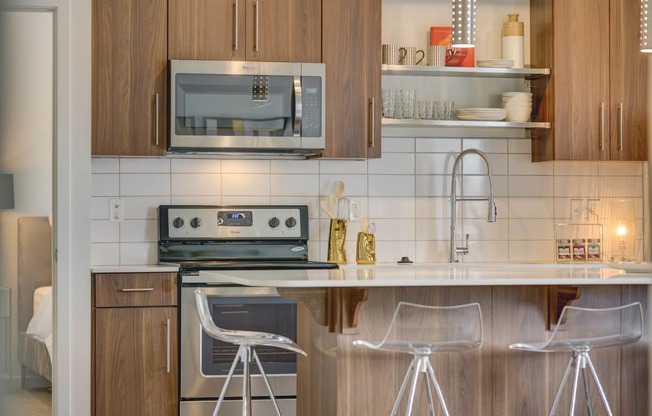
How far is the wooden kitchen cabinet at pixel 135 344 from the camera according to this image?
3.95 m

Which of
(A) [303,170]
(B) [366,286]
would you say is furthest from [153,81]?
(B) [366,286]

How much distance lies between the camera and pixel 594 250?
15.4ft

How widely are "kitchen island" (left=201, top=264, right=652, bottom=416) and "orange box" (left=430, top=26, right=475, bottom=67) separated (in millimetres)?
1770

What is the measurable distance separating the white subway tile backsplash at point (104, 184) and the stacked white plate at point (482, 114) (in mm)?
1855

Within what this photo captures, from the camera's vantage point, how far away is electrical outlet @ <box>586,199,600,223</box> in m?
4.76

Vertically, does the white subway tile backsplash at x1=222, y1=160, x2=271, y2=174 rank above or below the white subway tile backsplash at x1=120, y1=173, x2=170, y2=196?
above

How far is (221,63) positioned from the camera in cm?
412

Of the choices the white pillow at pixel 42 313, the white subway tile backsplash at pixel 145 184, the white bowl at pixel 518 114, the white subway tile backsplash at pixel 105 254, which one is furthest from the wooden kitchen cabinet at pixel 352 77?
the white pillow at pixel 42 313

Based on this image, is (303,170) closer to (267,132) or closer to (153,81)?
(267,132)

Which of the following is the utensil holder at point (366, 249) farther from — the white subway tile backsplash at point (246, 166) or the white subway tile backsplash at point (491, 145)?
the white subway tile backsplash at point (491, 145)

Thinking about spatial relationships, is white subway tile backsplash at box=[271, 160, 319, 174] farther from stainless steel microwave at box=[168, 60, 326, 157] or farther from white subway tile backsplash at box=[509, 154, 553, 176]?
white subway tile backsplash at box=[509, 154, 553, 176]

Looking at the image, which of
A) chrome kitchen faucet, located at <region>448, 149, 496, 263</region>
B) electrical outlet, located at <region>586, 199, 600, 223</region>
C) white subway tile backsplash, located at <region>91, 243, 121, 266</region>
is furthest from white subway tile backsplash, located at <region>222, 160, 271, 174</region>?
electrical outlet, located at <region>586, 199, 600, 223</region>

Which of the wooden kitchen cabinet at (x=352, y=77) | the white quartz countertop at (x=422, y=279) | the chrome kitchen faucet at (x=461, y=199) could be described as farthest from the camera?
the chrome kitchen faucet at (x=461, y=199)

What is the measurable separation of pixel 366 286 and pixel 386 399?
0.46 metres
